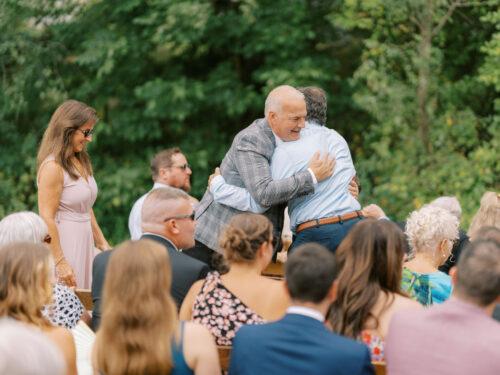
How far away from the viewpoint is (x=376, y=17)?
11930 mm

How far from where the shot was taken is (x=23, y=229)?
4520 millimetres

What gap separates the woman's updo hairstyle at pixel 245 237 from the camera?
4.12 metres

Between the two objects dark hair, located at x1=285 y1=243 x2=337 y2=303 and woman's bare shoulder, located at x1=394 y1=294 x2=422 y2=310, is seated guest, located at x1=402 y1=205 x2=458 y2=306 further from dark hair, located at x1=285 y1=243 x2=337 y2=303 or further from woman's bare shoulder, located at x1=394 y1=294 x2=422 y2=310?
dark hair, located at x1=285 y1=243 x2=337 y2=303

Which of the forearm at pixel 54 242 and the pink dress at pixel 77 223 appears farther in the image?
the pink dress at pixel 77 223

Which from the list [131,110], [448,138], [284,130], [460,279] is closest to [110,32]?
[131,110]

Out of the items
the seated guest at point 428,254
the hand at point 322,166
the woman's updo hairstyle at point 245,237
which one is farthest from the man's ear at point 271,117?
the woman's updo hairstyle at point 245,237

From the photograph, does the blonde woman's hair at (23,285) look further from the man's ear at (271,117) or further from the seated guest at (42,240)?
the man's ear at (271,117)

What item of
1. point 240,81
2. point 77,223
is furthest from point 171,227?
point 240,81

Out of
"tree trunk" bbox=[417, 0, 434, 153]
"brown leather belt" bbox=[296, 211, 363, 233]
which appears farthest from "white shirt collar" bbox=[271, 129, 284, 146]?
"tree trunk" bbox=[417, 0, 434, 153]

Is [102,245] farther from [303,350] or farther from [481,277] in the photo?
[481,277]

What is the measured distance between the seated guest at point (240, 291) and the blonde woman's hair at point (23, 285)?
76 centimetres

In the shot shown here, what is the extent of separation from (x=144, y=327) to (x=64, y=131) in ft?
8.95

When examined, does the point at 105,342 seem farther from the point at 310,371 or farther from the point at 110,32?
the point at 110,32

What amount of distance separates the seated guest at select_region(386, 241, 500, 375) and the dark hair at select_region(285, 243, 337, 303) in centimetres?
31
